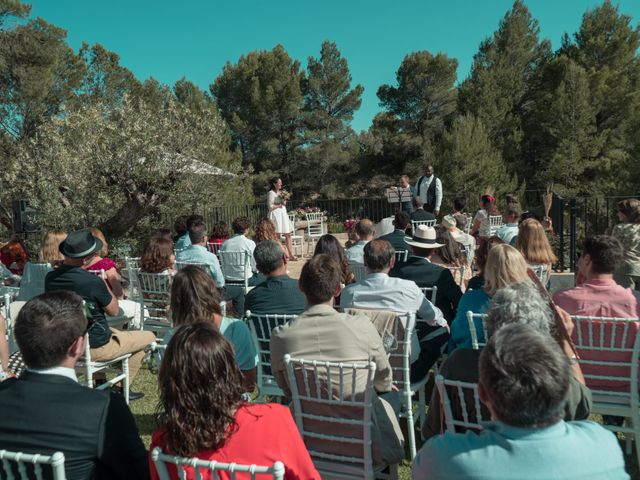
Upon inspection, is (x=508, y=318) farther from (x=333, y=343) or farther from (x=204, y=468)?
(x=204, y=468)

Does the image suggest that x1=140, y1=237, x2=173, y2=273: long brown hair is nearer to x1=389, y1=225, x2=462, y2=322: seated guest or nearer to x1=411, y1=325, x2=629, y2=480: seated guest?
x1=389, y1=225, x2=462, y2=322: seated guest

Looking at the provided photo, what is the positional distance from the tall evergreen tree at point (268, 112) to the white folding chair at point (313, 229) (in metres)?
14.2

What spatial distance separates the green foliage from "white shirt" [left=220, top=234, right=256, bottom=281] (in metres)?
14.9

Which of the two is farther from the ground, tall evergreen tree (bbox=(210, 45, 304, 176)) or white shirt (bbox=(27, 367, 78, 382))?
tall evergreen tree (bbox=(210, 45, 304, 176))

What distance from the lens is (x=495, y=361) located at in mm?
1393

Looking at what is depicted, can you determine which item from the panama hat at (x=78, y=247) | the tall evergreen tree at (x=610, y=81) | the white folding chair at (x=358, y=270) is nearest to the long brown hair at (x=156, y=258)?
the panama hat at (x=78, y=247)

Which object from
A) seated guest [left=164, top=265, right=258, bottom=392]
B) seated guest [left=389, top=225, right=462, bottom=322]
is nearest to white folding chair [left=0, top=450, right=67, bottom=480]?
A: seated guest [left=164, top=265, right=258, bottom=392]

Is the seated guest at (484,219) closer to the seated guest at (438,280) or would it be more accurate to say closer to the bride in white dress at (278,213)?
the bride in white dress at (278,213)

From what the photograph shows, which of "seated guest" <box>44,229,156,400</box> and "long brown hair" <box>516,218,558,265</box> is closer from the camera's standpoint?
"seated guest" <box>44,229,156,400</box>

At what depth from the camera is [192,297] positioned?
2.87 meters

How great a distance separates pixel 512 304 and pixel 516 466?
39.4 inches

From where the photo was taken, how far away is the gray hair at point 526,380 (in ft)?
4.35

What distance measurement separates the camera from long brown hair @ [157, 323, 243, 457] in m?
1.59

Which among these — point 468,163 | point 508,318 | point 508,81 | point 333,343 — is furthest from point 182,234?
→ point 508,81
